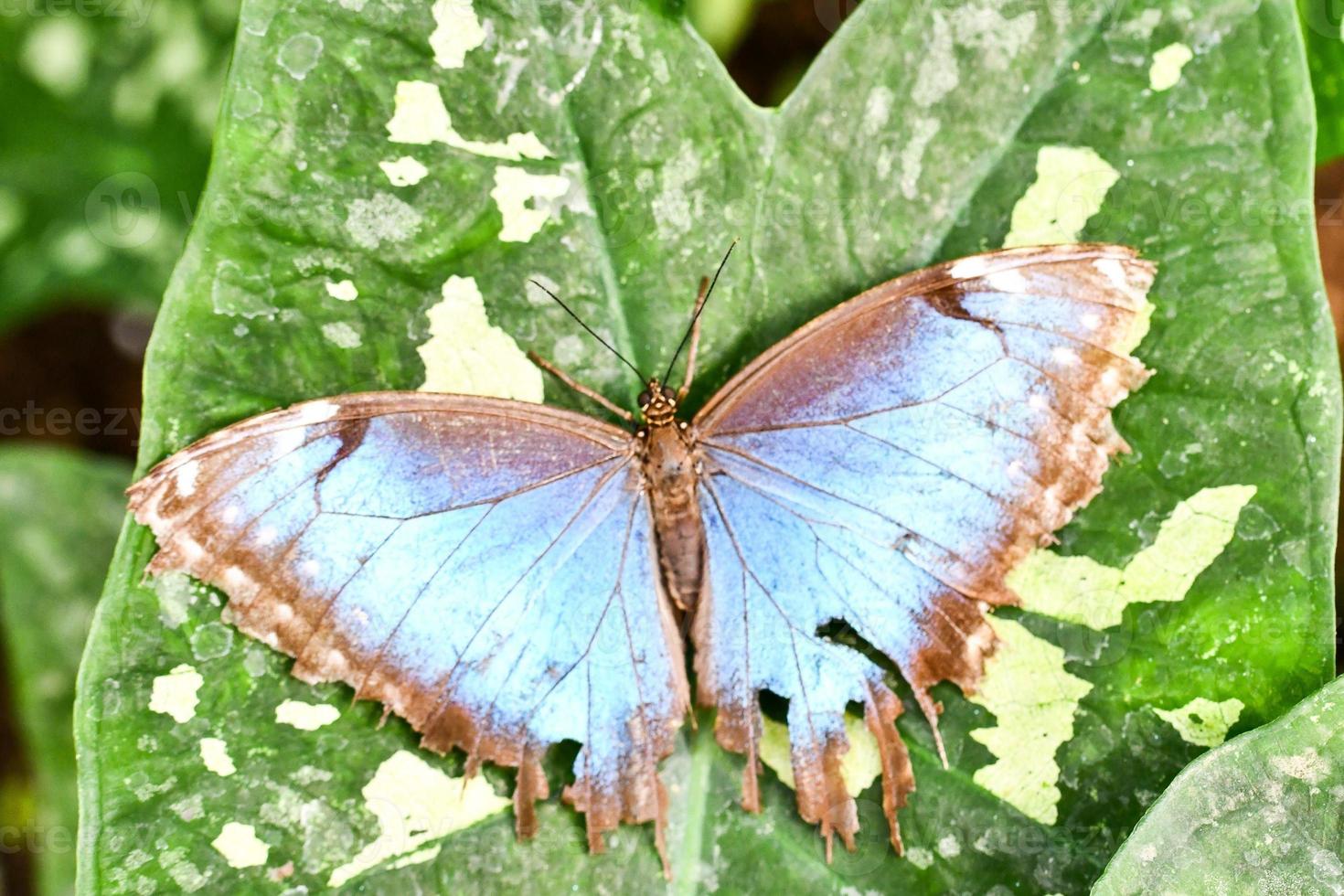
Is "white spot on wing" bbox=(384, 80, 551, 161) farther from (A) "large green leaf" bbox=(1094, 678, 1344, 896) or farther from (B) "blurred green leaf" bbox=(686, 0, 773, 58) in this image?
(A) "large green leaf" bbox=(1094, 678, 1344, 896)

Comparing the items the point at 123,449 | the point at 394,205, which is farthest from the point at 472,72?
the point at 123,449

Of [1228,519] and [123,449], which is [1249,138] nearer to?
[1228,519]

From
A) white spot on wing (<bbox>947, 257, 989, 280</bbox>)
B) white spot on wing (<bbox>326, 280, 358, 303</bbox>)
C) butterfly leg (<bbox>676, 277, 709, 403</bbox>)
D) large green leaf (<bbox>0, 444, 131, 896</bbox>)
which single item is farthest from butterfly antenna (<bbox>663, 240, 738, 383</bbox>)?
large green leaf (<bbox>0, 444, 131, 896</bbox>)

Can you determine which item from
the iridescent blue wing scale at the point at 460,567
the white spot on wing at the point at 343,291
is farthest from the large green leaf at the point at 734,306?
the iridescent blue wing scale at the point at 460,567

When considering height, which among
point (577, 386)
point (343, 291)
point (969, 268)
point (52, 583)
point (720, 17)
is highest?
point (720, 17)

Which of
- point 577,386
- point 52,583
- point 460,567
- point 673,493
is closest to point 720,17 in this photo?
point 577,386

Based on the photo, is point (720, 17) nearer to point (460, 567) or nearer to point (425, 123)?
point (425, 123)
